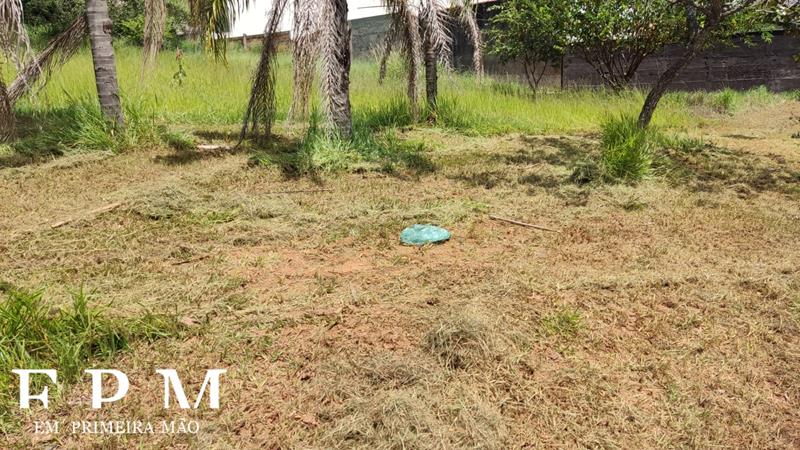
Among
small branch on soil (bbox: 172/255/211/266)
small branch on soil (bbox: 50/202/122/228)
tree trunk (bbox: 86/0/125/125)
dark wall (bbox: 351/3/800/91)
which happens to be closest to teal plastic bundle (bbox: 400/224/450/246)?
small branch on soil (bbox: 172/255/211/266)

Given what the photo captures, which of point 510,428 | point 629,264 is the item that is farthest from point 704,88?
point 510,428

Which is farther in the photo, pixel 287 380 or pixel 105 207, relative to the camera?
pixel 105 207

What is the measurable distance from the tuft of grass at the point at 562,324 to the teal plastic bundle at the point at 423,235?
3.76ft

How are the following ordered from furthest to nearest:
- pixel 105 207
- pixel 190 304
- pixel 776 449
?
1. pixel 105 207
2. pixel 190 304
3. pixel 776 449

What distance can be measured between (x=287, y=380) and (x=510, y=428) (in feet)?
2.94

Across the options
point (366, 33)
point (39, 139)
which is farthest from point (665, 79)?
point (366, 33)

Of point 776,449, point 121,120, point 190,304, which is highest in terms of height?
point 121,120

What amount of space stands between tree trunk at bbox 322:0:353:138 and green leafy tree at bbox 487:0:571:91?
223 inches

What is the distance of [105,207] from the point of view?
13.4 ft

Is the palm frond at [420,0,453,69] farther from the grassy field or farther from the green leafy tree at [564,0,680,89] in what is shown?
the green leafy tree at [564,0,680,89]

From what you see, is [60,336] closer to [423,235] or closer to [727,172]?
[423,235]

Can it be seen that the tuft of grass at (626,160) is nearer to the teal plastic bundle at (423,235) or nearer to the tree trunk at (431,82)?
the teal plastic bundle at (423,235)

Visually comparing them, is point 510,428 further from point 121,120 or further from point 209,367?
point 121,120

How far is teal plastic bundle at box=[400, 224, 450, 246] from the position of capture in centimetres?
356
